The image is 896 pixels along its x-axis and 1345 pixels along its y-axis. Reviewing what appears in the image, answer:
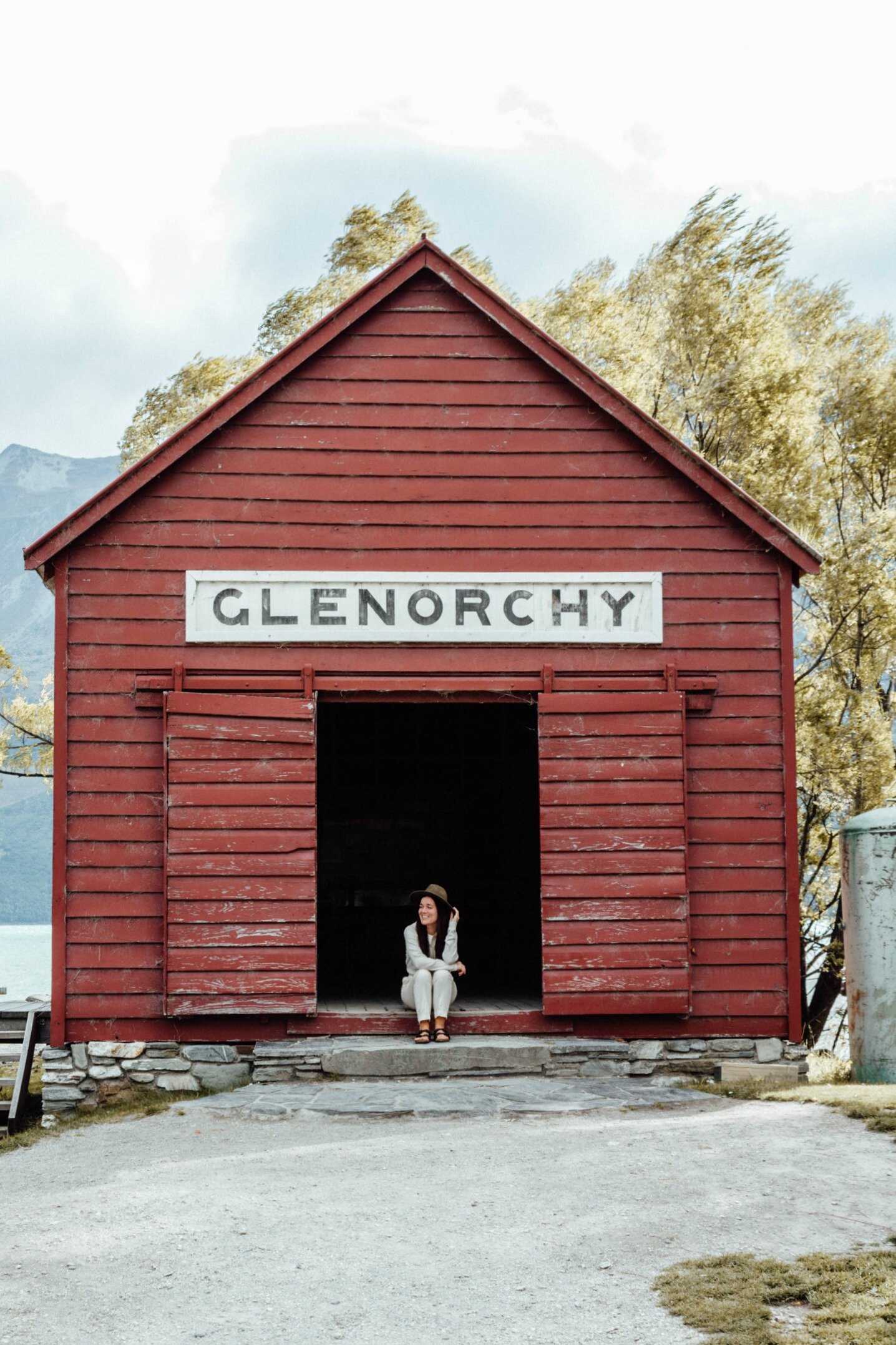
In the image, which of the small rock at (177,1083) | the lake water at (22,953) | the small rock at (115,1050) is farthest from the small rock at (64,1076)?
the lake water at (22,953)

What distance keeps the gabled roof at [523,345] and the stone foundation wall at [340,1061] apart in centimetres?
376

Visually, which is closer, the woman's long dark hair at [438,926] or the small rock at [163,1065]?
the small rock at [163,1065]

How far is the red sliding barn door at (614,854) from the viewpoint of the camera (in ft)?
33.2

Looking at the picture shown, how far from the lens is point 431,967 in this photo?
408 inches

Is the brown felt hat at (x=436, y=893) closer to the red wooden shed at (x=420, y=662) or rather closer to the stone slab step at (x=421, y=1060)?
the red wooden shed at (x=420, y=662)

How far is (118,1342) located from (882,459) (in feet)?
56.8

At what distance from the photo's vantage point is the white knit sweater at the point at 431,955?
1036 cm

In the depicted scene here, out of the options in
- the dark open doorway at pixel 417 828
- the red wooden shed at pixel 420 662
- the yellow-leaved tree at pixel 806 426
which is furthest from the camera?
the yellow-leaved tree at pixel 806 426

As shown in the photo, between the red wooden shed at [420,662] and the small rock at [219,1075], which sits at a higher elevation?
the red wooden shed at [420,662]

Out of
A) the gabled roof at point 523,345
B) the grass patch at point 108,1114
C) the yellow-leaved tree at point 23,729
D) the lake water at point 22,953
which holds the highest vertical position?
the gabled roof at point 523,345

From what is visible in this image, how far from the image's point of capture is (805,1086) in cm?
976

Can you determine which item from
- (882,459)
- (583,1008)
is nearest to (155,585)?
(583,1008)

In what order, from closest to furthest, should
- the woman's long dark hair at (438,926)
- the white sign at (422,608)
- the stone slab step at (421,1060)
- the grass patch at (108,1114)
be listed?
the grass patch at (108,1114) → the stone slab step at (421,1060) → the white sign at (422,608) → the woman's long dark hair at (438,926)

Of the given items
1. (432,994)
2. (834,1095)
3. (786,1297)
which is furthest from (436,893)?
(786,1297)
